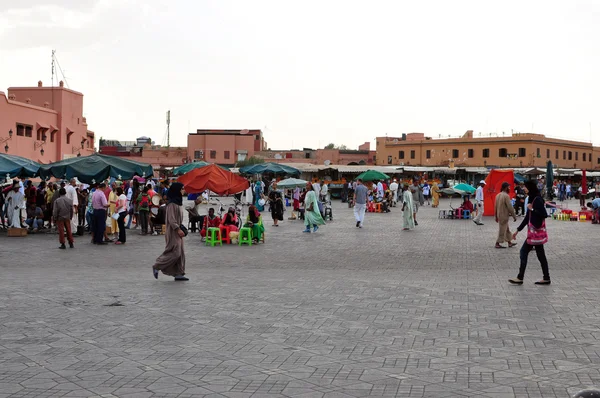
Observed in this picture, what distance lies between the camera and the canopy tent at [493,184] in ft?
89.8

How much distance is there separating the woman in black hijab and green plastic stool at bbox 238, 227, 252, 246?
6.42 meters

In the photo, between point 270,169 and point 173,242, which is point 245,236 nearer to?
point 173,242

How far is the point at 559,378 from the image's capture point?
5582 millimetres

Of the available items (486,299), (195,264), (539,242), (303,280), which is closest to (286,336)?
(486,299)

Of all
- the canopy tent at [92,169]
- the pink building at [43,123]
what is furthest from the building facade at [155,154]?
the canopy tent at [92,169]

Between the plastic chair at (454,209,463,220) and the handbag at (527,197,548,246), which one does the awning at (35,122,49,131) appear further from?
the handbag at (527,197,548,246)

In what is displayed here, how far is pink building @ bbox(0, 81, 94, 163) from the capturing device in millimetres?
48656

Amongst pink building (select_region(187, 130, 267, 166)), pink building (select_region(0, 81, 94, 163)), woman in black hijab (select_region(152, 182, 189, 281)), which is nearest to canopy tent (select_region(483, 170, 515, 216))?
woman in black hijab (select_region(152, 182, 189, 281))

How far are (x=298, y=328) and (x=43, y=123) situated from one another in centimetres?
4992

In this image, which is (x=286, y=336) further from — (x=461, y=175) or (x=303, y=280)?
(x=461, y=175)

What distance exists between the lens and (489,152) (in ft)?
242

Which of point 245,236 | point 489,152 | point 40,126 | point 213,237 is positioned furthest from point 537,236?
point 489,152

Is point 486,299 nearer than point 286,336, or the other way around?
point 286,336

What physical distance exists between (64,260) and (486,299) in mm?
8789
